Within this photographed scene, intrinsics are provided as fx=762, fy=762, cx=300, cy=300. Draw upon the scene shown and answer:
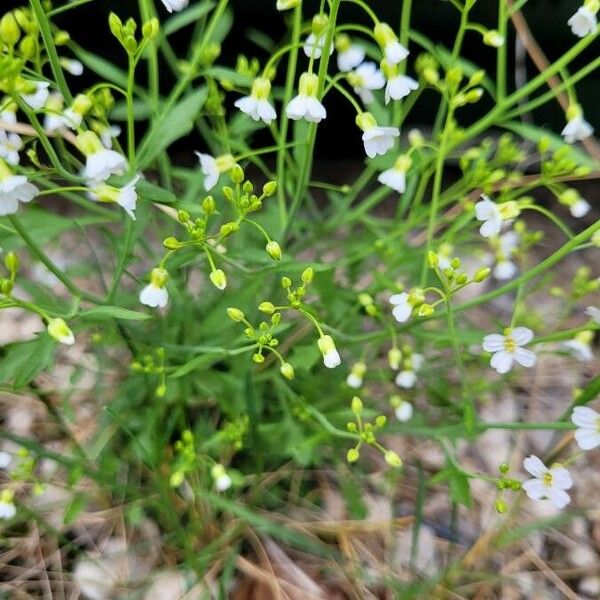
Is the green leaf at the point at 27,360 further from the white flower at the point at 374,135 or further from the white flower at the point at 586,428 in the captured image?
the white flower at the point at 586,428

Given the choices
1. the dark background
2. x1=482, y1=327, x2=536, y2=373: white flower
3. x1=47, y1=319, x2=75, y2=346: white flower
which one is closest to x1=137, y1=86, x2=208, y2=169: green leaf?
x1=47, y1=319, x2=75, y2=346: white flower

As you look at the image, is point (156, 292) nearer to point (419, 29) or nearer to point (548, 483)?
point (548, 483)

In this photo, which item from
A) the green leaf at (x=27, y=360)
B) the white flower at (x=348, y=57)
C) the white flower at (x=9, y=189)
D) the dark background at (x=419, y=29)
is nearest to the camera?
the white flower at (x=9, y=189)

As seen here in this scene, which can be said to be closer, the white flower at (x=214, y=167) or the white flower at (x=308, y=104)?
the white flower at (x=308, y=104)

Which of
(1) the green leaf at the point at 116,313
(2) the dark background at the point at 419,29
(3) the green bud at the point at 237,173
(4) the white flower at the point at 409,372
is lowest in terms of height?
(1) the green leaf at the point at 116,313

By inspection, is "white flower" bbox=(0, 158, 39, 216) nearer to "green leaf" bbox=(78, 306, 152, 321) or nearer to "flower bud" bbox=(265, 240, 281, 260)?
"green leaf" bbox=(78, 306, 152, 321)

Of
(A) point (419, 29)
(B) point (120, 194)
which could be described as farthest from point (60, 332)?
(A) point (419, 29)

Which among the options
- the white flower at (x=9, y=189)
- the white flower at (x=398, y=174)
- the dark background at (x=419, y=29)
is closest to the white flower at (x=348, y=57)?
the white flower at (x=398, y=174)
